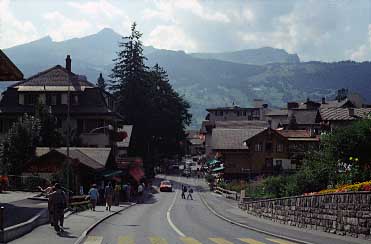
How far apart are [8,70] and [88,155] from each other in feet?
75.5

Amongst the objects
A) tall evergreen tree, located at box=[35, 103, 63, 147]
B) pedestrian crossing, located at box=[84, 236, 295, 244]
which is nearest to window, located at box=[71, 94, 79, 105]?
tall evergreen tree, located at box=[35, 103, 63, 147]

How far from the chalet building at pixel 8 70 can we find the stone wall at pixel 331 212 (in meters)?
14.5

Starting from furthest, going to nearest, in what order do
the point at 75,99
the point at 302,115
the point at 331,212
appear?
1. the point at 302,115
2. the point at 75,99
3. the point at 331,212

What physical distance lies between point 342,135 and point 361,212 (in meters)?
17.8

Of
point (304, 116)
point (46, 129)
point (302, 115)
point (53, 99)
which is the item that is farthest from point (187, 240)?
point (302, 115)

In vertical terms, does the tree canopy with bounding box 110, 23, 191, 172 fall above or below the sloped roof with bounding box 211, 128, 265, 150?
above

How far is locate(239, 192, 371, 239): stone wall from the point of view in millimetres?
19516

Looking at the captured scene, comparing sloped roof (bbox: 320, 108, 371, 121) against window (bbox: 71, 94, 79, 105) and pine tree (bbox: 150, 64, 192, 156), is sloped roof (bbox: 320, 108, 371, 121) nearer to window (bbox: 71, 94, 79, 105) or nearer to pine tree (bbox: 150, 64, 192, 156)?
pine tree (bbox: 150, 64, 192, 156)

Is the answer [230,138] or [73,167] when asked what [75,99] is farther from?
[230,138]

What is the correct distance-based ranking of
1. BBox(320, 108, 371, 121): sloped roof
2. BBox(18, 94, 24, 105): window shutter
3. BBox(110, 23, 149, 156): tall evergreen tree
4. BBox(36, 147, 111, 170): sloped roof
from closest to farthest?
BBox(36, 147, 111, 170): sloped roof → BBox(320, 108, 371, 121): sloped roof → BBox(18, 94, 24, 105): window shutter → BBox(110, 23, 149, 156): tall evergreen tree

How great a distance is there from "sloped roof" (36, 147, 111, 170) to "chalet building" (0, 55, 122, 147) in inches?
519

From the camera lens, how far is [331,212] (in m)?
22.2

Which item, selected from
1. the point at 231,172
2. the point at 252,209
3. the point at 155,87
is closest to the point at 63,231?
the point at 252,209

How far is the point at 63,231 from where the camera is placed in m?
21.7
